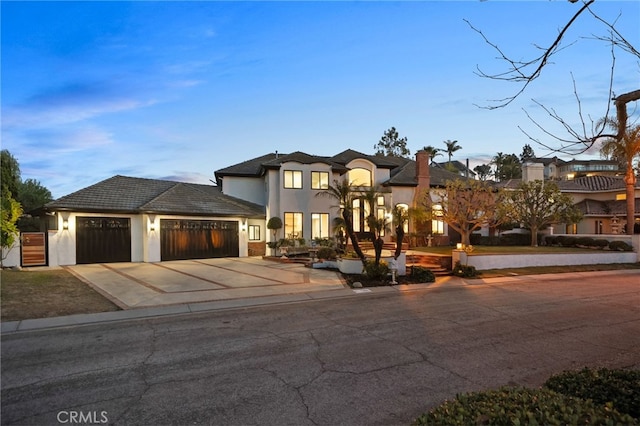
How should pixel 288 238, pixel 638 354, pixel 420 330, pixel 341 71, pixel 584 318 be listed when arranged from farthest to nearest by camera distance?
pixel 288 238 < pixel 341 71 < pixel 584 318 < pixel 420 330 < pixel 638 354

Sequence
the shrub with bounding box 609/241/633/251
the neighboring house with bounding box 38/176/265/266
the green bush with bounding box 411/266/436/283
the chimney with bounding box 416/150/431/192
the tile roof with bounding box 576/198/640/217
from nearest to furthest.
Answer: the green bush with bounding box 411/266/436/283 → the neighboring house with bounding box 38/176/265/266 → the shrub with bounding box 609/241/633/251 → the chimney with bounding box 416/150/431/192 → the tile roof with bounding box 576/198/640/217

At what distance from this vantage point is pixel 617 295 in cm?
1352

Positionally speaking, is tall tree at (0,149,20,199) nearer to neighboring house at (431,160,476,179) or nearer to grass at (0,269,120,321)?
grass at (0,269,120,321)

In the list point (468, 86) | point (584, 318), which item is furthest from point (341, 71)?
point (584, 318)

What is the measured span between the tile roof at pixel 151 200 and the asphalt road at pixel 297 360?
14.5 metres

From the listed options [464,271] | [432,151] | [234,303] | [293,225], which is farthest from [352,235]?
[432,151]

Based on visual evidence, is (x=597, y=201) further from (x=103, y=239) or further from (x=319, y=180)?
(x=103, y=239)

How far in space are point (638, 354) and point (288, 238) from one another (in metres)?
21.3

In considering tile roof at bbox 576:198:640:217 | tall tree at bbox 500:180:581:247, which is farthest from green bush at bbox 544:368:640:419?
tile roof at bbox 576:198:640:217

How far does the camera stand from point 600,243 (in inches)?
1071

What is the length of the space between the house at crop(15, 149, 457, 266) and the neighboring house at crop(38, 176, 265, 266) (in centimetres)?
5

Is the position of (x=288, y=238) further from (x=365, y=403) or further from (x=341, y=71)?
(x=365, y=403)

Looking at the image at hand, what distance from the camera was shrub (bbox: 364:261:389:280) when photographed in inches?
640

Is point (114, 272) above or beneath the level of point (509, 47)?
beneath
